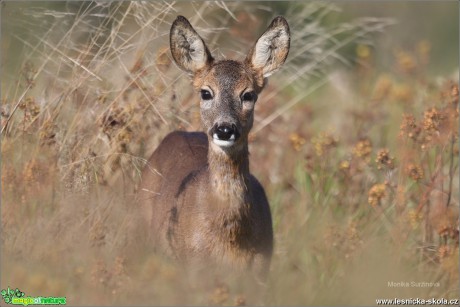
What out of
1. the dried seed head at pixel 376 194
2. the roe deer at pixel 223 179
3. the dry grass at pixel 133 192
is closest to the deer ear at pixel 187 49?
the roe deer at pixel 223 179

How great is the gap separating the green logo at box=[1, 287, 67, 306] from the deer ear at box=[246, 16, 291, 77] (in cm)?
222

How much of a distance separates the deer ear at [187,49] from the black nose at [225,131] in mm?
854

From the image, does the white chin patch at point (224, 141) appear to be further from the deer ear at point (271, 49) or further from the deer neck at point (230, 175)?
the deer ear at point (271, 49)

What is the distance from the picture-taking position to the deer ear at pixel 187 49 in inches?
285

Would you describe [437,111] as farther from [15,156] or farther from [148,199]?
[15,156]

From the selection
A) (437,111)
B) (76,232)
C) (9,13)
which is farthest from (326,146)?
(9,13)

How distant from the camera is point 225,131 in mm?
6566

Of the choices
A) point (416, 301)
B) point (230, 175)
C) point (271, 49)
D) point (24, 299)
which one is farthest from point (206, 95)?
point (416, 301)

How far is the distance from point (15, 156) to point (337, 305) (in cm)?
280

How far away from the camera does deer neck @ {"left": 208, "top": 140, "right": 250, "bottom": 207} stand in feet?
22.6

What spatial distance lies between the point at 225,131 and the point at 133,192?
171cm

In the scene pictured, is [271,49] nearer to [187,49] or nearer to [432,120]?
[187,49]

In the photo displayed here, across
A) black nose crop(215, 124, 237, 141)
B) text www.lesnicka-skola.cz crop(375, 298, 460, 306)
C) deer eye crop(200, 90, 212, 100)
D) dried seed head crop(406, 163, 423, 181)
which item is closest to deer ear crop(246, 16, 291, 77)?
deer eye crop(200, 90, 212, 100)

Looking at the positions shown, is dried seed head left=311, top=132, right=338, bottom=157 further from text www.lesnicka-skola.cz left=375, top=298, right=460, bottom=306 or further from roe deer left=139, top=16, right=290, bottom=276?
text www.lesnicka-skola.cz left=375, top=298, right=460, bottom=306
